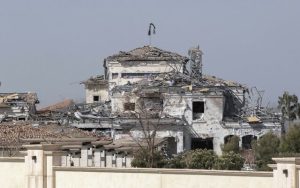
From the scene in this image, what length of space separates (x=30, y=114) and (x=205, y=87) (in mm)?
14029

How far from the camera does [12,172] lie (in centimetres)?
2991

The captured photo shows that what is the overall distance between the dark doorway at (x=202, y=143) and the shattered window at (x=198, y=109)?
1964 mm

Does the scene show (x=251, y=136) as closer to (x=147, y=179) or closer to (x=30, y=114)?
(x=30, y=114)

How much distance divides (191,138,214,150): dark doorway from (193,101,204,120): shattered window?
1.96m

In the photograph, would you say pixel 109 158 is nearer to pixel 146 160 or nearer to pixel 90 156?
pixel 90 156

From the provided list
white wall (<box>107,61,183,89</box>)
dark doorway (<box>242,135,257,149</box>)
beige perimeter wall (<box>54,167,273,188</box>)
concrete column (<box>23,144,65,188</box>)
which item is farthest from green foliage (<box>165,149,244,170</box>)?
white wall (<box>107,61,183,89</box>)

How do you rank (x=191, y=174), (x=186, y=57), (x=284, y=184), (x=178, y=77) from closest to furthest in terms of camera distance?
(x=284, y=184), (x=191, y=174), (x=178, y=77), (x=186, y=57)

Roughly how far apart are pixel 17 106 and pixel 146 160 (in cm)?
3160

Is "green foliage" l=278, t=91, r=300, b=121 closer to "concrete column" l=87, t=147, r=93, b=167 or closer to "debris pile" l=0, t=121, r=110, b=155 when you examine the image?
"debris pile" l=0, t=121, r=110, b=155

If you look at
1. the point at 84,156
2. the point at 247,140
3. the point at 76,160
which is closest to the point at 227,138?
the point at 247,140

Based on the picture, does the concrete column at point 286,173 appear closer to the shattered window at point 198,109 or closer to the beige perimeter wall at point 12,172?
the beige perimeter wall at point 12,172

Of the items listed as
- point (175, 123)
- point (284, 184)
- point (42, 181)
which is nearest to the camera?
point (284, 184)

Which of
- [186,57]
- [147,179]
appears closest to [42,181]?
[147,179]

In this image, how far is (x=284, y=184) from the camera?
24.8 meters
